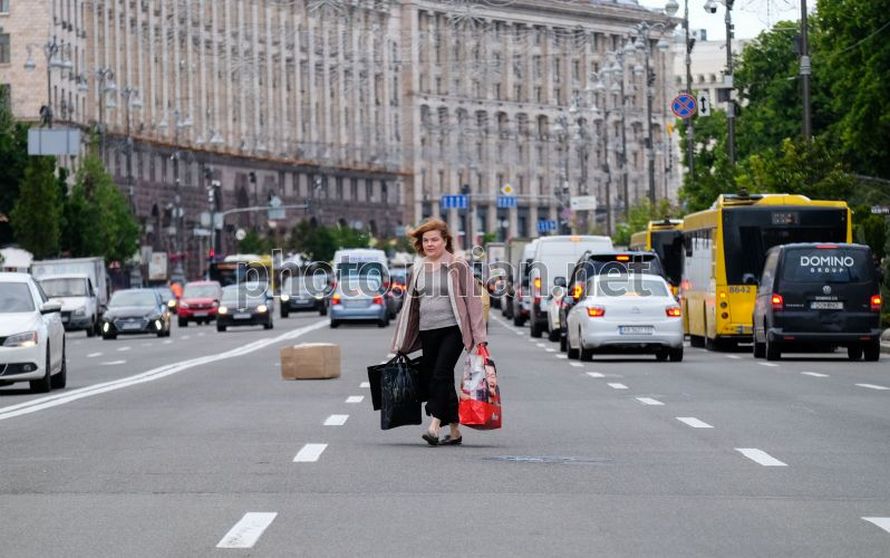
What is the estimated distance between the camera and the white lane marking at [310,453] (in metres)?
16.4

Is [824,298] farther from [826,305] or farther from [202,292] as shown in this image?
[202,292]

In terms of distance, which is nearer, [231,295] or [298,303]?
[231,295]

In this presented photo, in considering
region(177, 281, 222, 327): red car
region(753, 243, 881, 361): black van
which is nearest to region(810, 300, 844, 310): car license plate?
region(753, 243, 881, 361): black van

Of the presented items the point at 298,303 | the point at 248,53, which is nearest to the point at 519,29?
the point at 248,53

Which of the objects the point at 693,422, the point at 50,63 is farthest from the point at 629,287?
the point at 50,63

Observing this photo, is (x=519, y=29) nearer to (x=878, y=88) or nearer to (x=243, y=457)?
(x=878, y=88)

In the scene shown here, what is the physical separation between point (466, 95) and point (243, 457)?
174353mm

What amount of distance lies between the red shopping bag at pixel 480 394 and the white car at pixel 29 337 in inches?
433

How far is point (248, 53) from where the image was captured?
14862 cm

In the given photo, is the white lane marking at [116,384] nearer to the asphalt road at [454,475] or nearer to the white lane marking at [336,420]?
the asphalt road at [454,475]

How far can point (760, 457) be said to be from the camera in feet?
54.3

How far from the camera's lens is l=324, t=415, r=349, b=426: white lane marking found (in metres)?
20.7

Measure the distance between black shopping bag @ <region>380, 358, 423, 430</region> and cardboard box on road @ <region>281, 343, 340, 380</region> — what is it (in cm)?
1320

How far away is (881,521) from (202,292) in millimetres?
73832
